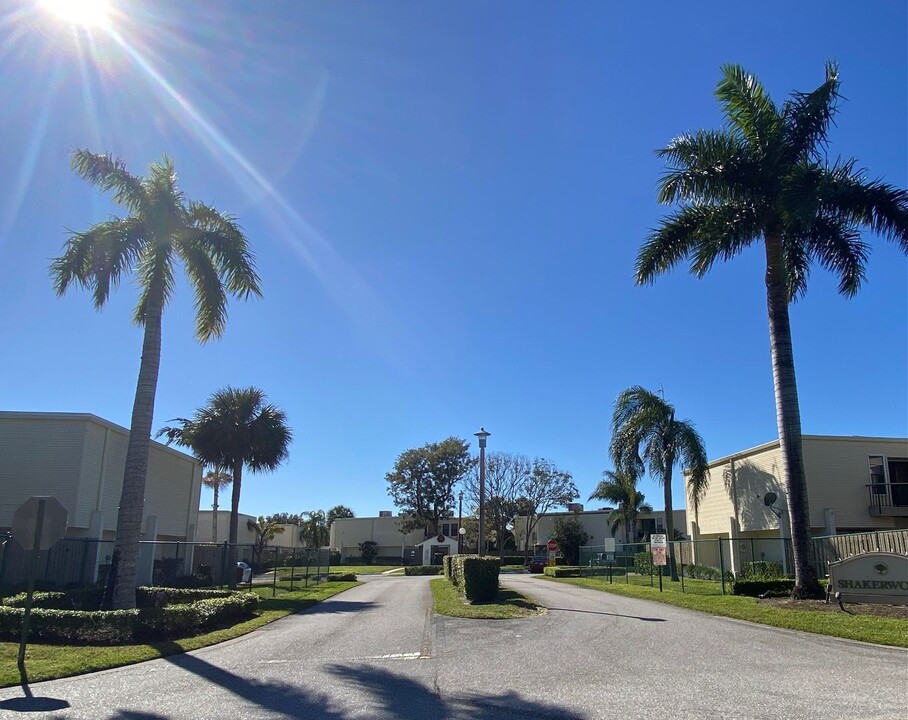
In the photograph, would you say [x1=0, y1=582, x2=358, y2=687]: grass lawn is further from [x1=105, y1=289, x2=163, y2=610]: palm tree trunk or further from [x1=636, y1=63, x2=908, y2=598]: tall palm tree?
[x1=636, y1=63, x2=908, y2=598]: tall palm tree

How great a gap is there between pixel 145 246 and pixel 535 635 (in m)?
13.0

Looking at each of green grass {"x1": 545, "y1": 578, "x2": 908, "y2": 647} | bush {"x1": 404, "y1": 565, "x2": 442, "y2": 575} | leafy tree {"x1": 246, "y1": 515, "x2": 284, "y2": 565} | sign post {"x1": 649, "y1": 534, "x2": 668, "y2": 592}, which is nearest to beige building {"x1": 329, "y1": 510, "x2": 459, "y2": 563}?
leafy tree {"x1": 246, "y1": 515, "x2": 284, "y2": 565}

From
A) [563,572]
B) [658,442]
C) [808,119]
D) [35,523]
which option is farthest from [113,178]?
[563,572]

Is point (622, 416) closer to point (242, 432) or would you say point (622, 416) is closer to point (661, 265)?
point (661, 265)

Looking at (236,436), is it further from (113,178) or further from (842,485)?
(842,485)

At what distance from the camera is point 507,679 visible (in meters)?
8.99

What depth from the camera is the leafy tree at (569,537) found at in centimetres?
6281

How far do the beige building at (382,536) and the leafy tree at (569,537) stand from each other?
1737 centimetres

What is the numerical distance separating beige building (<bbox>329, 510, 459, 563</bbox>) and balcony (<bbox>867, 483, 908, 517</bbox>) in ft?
173

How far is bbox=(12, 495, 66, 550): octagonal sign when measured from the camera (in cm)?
1042

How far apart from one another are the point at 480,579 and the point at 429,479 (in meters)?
59.1

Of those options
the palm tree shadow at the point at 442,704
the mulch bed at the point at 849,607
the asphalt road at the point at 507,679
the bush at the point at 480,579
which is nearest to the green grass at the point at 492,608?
the bush at the point at 480,579

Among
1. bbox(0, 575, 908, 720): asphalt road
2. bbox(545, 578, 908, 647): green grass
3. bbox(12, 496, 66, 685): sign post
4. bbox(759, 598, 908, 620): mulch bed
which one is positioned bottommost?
bbox(0, 575, 908, 720): asphalt road

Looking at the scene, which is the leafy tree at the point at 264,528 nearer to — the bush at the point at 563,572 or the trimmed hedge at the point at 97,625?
the bush at the point at 563,572
